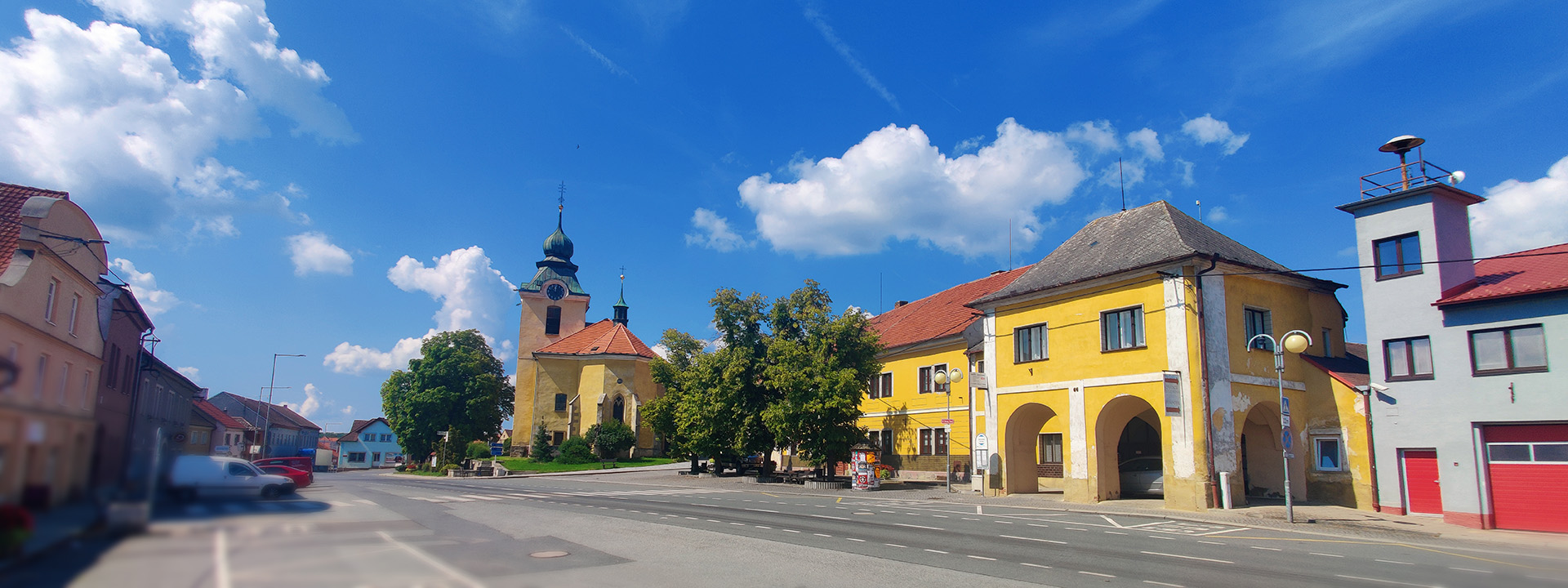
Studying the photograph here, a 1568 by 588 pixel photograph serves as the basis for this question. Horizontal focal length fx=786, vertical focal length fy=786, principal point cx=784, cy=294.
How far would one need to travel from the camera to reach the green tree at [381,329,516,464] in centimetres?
6394

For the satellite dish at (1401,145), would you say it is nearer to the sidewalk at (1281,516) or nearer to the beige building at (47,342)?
the sidewalk at (1281,516)

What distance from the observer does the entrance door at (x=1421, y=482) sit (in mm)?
22531

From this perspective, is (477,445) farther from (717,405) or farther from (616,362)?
(717,405)

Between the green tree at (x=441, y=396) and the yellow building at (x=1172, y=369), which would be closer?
the yellow building at (x=1172, y=369)

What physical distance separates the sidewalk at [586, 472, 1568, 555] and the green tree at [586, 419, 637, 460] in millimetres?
30328

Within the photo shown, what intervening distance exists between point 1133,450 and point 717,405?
20676 mm

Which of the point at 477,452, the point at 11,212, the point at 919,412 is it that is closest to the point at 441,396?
the point at 477,452

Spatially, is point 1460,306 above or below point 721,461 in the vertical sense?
above

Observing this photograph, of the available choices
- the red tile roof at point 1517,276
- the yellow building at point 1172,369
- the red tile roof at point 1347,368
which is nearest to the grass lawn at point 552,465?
the yellow building at point 1172,369

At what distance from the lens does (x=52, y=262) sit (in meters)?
2.49

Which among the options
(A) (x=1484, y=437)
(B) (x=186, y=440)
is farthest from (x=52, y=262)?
(A) (x=1484, y=437)

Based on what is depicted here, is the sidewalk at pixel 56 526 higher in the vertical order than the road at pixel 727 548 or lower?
higher

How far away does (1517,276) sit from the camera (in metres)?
21.4

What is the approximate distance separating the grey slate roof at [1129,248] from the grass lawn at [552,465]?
3688cm
